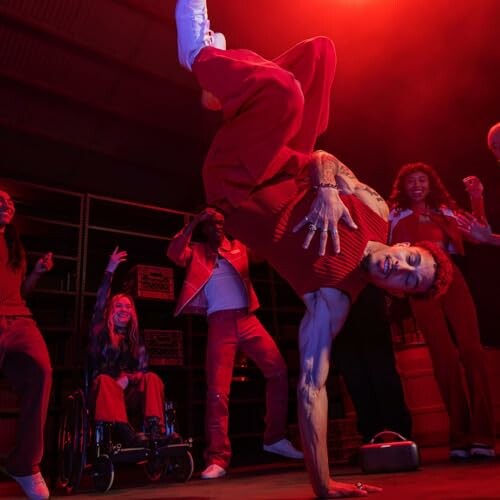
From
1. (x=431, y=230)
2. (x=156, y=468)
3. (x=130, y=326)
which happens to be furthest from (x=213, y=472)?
(x=431, y=230)

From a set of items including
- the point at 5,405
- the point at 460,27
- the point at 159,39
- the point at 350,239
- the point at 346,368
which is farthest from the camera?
the point at 5,405

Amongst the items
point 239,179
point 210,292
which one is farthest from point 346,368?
point 239,179

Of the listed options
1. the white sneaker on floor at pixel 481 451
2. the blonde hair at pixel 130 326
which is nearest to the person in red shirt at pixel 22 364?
the blonde hair at pixel 130 326

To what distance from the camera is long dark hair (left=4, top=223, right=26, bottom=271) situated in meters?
2.53

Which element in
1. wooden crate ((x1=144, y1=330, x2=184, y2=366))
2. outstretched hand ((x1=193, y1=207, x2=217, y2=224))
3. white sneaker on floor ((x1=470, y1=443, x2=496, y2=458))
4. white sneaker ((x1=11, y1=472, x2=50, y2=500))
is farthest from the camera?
wooden crate ((x1=144, y1=330, x2=184, y2=366))

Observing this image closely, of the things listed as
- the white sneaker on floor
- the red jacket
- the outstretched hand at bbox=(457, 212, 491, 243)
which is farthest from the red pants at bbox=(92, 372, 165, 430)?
the outstretched hand at bbox=(457, 212, 491, 243)

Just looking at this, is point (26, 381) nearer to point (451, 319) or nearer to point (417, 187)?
point (451, 319)

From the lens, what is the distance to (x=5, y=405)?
13.0 ft

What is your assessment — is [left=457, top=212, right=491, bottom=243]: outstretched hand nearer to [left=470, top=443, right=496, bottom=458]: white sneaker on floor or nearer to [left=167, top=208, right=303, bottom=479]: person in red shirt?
[left=470, top=443, right=496, bottom=458]: white sneaker on floor

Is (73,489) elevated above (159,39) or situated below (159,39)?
below

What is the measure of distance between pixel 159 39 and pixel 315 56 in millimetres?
2421

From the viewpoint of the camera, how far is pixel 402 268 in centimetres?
150

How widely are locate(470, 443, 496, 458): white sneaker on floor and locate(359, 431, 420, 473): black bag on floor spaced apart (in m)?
0.46

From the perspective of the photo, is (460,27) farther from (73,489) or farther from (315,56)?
(73,489)
